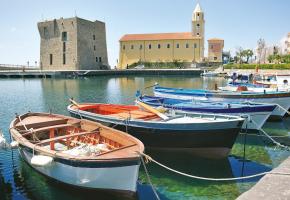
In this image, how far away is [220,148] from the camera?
10.0m

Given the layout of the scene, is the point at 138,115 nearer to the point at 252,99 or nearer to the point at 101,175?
the point at 101,175

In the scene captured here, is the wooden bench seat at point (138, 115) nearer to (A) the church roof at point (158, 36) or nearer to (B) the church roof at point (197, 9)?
→ (A) the church roof at point (158, 36)

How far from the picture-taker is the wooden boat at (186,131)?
31.8 ft

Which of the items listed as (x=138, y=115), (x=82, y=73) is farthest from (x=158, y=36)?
(x=138, y=115)

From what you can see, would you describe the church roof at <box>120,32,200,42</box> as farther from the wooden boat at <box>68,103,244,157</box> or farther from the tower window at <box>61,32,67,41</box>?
the wooden boat at <box>68,103,244,157</box>

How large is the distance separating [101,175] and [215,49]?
249 ft

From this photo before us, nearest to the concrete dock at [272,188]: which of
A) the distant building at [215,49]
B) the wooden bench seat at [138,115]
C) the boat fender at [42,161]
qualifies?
the boat fender at [42,161]

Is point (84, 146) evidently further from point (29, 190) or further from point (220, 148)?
point (220, 148)

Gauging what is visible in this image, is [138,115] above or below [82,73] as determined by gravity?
below

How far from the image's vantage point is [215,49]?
79.2m

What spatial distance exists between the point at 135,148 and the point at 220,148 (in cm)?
365

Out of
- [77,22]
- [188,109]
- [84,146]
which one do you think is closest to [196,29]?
[77,22]

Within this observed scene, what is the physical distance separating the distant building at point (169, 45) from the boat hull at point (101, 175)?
240 feet

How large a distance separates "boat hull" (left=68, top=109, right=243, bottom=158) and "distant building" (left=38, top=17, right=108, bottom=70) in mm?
61344
